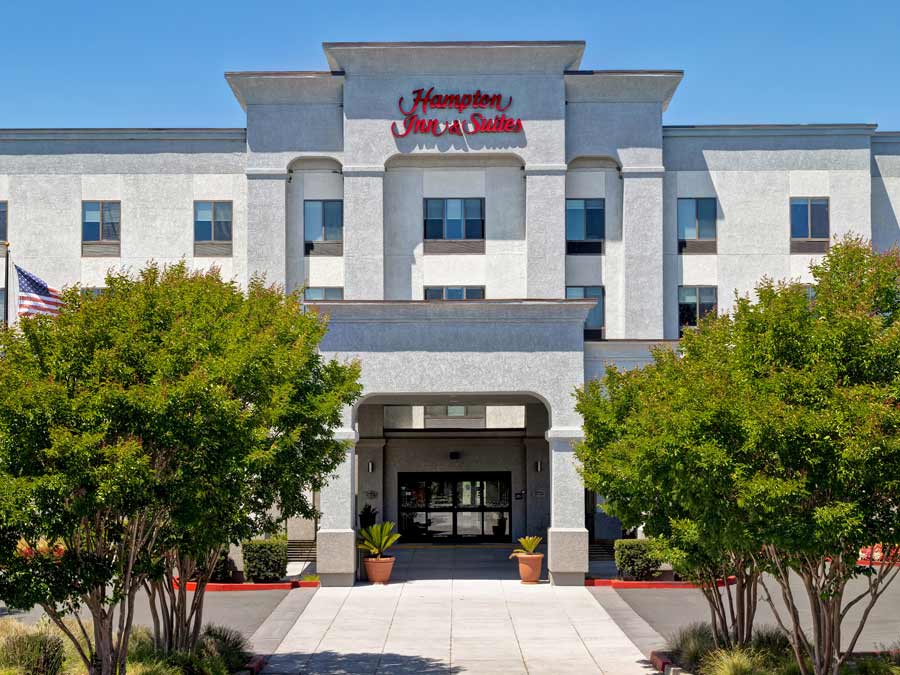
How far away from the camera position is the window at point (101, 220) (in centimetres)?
3875

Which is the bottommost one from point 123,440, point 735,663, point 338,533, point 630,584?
point 630,584

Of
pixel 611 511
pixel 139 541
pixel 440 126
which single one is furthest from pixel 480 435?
pixel 139 541

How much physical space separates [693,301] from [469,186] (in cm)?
864

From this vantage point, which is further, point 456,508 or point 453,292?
point 456,508

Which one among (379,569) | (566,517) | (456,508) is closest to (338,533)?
(379,569)

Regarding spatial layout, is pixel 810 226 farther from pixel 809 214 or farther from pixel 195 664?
pixel 195 664

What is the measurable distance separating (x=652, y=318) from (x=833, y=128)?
925cm

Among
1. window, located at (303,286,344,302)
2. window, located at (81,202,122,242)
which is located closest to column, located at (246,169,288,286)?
window, located at (303,286,344,302)

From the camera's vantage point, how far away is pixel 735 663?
17609 mm

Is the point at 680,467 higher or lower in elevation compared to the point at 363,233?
lower

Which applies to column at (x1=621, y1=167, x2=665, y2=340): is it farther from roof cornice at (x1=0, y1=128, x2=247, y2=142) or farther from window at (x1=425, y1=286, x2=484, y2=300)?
roof cornice at (x1=0, y1=128, x2=247, y2=142)

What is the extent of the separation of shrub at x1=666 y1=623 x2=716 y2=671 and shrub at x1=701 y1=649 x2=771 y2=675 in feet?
2.11

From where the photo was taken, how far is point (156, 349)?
15.7m

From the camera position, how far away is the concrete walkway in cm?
2056
